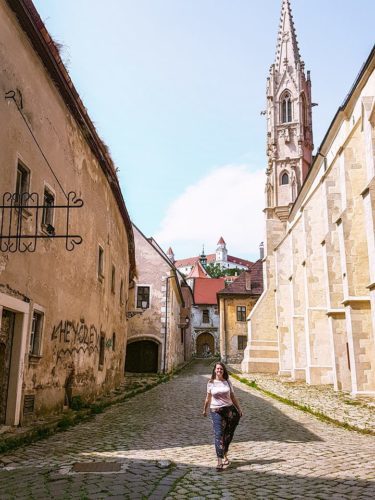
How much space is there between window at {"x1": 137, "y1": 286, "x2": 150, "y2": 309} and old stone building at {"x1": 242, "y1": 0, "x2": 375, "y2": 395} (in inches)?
289

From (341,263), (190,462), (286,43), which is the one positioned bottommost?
(190,462)

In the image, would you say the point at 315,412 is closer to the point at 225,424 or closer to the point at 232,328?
the point at 225,424

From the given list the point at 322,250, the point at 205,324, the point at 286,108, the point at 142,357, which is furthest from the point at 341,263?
the point at 205,324

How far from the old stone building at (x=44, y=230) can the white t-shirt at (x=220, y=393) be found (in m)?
3.27

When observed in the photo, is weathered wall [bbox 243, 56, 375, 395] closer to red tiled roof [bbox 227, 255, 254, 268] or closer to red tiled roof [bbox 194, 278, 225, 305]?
red tiled roof [bbox 194, 278, 225, 305]

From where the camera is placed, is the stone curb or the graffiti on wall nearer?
the stone curb

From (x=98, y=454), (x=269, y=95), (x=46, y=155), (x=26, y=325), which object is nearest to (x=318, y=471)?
(x=98, y=454)

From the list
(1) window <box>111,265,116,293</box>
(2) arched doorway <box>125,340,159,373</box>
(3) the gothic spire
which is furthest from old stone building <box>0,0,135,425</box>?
(3) the gothic spire

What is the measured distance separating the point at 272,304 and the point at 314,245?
385 inches

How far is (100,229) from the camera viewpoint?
15555mm

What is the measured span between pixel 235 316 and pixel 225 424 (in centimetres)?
4206

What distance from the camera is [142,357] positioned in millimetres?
28984

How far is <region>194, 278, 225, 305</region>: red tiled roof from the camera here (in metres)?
75.6

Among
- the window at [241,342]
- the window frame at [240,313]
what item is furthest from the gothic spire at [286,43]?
the window at [241,342]
